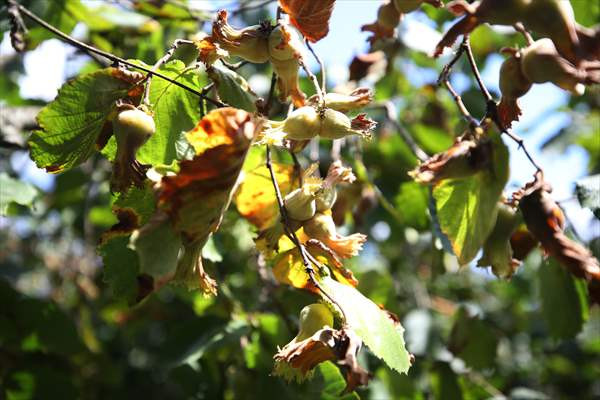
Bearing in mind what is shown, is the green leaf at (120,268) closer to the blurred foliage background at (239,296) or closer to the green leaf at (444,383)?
the blurred foliage background at (239,296)

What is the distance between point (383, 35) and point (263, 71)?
1315 mm

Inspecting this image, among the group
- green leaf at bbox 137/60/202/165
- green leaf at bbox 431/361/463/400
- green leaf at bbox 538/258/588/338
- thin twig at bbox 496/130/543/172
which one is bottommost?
green leaf at bbox 431/361/463/400

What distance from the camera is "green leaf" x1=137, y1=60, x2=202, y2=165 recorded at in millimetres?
1019

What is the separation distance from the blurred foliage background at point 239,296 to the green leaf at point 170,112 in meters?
0.21

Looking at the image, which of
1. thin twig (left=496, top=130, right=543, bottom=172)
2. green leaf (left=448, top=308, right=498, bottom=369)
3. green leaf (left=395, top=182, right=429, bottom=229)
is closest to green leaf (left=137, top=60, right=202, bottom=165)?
thin twig (left=496, top=130, right=543, bottom=172)

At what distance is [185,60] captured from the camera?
3.96 feet

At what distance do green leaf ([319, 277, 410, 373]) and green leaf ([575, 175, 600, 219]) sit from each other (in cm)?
53

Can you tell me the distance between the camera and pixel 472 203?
0.90 metres

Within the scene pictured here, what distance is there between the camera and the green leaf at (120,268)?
1032mm

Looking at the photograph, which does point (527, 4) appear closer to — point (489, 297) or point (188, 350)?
point (188, 350)

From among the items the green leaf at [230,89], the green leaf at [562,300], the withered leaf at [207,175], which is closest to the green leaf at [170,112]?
the green leaf at [230,89]

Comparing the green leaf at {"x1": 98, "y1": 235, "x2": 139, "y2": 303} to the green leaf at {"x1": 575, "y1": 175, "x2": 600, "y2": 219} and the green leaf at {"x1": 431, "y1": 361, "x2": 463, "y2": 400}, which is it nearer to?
the green leaf at {"x1": 575, "y1": 175, "x2": 600, "y2": 219}

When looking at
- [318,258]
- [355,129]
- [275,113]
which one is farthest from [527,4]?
[275,113]

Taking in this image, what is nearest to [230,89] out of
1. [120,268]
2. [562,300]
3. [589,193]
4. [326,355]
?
[120,268]
